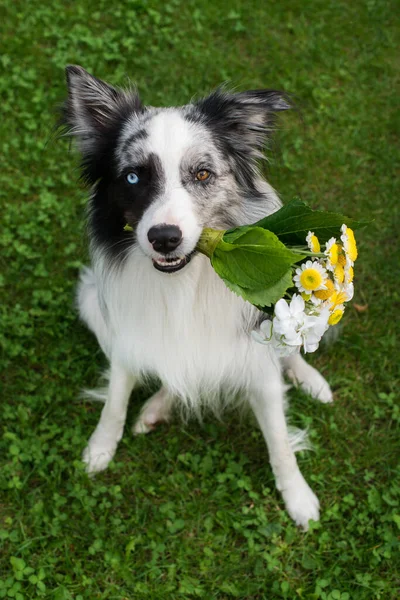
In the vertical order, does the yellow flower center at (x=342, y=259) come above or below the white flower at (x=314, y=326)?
above

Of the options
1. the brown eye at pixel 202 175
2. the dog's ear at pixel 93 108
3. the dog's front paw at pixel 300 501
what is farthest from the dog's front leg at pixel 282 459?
the dog's ear at pixel 93 108

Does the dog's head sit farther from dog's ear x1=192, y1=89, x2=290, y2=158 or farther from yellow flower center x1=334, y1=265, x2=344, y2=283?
yellow flower center x1=334, y1=265, x2=344, y2=283

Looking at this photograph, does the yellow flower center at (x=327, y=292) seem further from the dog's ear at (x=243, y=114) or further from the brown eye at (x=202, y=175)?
the dog's ear at (x=243, y=114)

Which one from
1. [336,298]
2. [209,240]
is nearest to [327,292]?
[336,298]

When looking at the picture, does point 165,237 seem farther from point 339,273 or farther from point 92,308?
point 92,308

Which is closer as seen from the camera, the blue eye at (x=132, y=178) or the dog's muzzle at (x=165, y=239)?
the dog's muzzle at (x=165, y=239)

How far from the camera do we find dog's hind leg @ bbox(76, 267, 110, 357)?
10.8ft

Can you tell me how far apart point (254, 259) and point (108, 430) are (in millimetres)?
1504

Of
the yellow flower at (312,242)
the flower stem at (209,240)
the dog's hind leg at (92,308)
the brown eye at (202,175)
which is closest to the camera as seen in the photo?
the yellow flower at (312,242)

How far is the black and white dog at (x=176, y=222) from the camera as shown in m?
2.47

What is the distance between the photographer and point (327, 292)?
→ 6.98 ft

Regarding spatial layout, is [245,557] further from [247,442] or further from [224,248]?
[224,248]

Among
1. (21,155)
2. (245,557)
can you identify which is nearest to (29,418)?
(245,557)

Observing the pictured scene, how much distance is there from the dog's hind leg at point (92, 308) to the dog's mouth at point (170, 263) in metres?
0.81
